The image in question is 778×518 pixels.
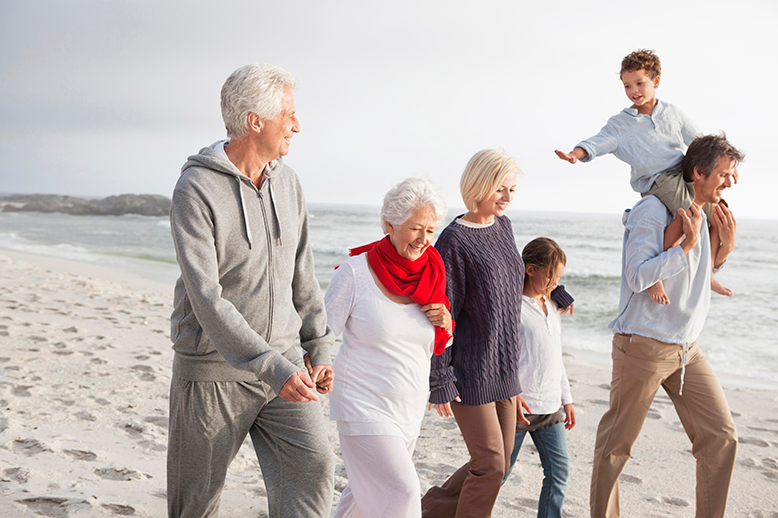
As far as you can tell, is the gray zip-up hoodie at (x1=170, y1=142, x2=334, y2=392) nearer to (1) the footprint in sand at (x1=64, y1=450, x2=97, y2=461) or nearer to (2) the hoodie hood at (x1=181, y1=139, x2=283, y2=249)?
(2) the hoodie hood at (x1=181, y1=139, x2=283, y2=249)

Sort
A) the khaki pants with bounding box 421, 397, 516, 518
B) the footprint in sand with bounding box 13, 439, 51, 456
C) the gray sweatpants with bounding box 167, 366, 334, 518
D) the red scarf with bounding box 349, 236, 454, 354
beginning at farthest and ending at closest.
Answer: the footprint in sand with bounding box 13, 439, 51, 456 < the khaki pants with bounding box 421, 397, 516, 518 < the red scarf with bounding box 349, 236, 454, 354 < the gray sweatpants with bounding box 167, 366, 334, 518

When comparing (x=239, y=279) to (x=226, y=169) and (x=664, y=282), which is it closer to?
(x=226, y=169)

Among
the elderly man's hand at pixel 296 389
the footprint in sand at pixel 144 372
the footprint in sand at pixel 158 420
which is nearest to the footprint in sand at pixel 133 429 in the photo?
the footprint in sand at pixel 158 420

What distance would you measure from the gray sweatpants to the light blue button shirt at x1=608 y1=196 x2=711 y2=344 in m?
1.62

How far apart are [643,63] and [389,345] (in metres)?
1.99

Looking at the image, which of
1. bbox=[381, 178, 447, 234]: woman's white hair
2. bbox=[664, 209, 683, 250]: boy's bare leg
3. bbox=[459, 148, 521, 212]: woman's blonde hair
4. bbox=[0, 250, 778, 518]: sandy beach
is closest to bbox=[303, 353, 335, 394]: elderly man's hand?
bbox=[381, 178, 447, 234]: woman's white hair

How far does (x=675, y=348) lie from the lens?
2.85 meters

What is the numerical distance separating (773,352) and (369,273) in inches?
357

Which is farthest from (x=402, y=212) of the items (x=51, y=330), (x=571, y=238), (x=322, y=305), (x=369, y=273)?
(x=571, y=238)

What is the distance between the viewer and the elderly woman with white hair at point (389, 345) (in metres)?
2.18

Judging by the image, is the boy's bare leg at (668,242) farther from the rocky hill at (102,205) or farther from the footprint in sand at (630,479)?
the rocky hill at (102,205)

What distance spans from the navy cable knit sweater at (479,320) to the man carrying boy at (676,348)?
585 millimetres

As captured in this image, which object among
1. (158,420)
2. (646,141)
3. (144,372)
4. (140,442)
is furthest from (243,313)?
(144,372)

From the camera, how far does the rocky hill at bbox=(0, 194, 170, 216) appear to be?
44906 millimetres
